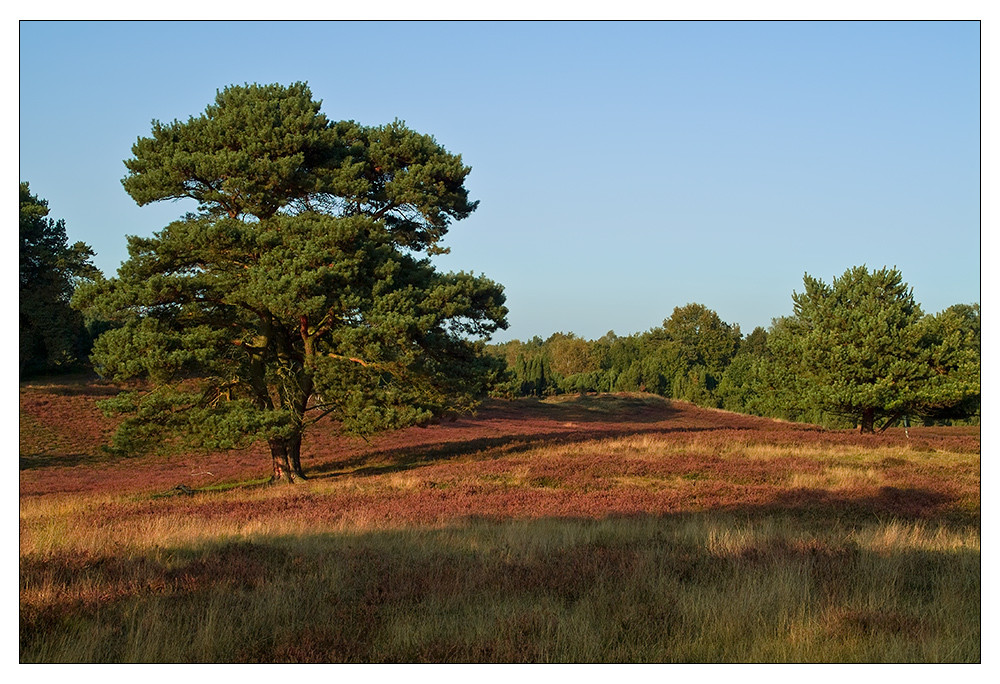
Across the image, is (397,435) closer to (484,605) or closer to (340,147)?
(340,147)

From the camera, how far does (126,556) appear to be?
8.92m

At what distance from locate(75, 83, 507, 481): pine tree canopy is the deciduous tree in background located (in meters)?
18.3

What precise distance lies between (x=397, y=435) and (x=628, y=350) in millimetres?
67970

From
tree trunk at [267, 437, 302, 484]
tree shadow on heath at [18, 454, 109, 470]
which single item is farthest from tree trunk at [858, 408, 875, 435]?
tree shadow on heath at [18, 454, 109, 470]

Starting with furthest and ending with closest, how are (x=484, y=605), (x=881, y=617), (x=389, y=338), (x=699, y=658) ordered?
(x=389, y=338) < (x=484, y=605) < (x=881, y=617) < (x=699, y=658)

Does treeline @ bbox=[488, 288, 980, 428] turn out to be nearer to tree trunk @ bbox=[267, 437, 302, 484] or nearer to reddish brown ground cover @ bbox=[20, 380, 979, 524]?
reddish brown ground cover @ bbox=[20, 380, 979, 524]

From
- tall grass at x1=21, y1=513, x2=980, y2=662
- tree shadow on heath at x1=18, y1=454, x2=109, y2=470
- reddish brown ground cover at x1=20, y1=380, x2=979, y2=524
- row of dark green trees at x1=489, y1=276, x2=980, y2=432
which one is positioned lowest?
tree shadow on heath at x1=18, y1=454, x2=109, y2=470

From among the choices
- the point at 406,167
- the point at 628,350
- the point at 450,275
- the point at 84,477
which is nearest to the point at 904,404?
the point at 450,275

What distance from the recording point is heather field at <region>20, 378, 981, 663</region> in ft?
20.2

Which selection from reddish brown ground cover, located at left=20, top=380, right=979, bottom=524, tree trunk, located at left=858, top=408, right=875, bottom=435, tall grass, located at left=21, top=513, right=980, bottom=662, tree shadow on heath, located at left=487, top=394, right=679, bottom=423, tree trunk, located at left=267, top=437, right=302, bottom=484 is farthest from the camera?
tree shadow on heath, located at left=487, top=394, right=679, bottom=423

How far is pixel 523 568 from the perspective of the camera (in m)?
8.57

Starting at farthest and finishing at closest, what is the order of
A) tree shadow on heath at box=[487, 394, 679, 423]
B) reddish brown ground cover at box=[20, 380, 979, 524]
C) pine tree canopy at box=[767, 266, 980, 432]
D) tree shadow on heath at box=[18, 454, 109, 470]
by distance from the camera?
1. tree shadow on heath at box=[487, 394, 679, 423]
2. pine tree canopy at box=[767, 266, 980, 432]
3. tree shadow on heath at box=[18, 454, 109, 470]
4. reddish brown ground cover at box=[20, 380, 979, 524]

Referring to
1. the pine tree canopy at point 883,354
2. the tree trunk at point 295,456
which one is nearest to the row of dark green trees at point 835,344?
the pine tree canopy at point 883,354

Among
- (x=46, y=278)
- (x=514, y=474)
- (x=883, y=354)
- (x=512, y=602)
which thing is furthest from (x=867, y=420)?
A: (x=46, y=278)
